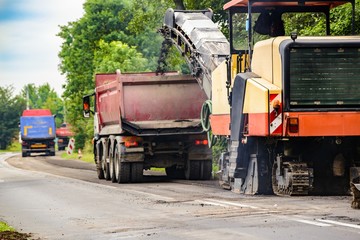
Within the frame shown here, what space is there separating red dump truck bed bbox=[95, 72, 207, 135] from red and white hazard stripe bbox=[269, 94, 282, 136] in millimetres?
8856

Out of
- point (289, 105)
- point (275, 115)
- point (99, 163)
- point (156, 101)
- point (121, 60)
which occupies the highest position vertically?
point (121, 60)

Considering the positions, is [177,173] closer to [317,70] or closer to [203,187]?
[203,187]

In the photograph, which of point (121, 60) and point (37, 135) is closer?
point (121, 60)

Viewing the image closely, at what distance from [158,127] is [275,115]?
908cm

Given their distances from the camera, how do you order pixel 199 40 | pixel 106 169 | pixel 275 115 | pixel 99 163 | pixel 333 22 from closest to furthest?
pixel 275 115 → pixel 333 22 → pixel 199 40 → pixel 106 169 → pixel 99 163

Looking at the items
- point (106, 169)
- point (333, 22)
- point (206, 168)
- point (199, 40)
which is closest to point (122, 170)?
point (206, 168)

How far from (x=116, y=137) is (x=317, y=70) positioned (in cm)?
1054

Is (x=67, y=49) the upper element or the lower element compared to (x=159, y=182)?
upper

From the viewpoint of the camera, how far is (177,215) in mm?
15539

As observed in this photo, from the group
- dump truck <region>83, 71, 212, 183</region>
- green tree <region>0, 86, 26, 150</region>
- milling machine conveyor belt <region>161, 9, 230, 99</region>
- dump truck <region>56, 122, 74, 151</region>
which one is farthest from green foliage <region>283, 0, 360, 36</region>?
green tree <region>0, 86, 26, 150</region>

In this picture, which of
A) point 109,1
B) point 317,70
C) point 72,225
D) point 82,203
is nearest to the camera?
point 72,225

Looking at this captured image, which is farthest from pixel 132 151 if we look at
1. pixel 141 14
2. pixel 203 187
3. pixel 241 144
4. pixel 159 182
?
pixel 141 14

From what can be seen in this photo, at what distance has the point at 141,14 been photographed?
4191 cm

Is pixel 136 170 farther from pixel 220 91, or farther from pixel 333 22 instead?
pixel 333 22
